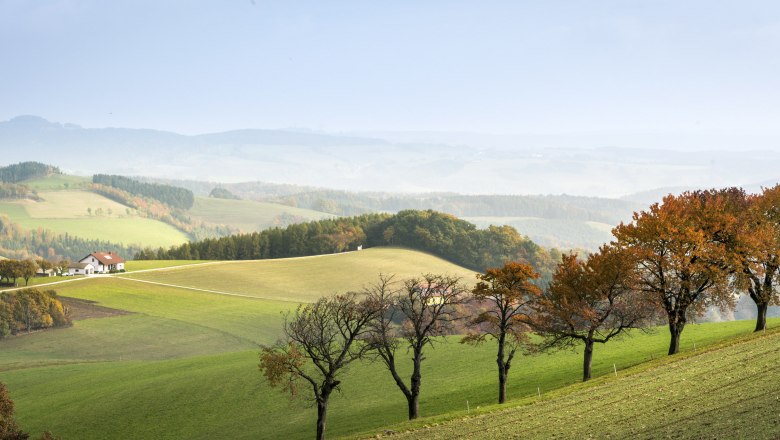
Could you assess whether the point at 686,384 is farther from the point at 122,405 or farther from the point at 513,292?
the point at 122,405

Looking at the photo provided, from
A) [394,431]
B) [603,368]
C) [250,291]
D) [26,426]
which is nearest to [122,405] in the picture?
[26,426]

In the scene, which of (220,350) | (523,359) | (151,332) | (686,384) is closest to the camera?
(686,384)

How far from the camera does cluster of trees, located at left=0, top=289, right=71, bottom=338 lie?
103m

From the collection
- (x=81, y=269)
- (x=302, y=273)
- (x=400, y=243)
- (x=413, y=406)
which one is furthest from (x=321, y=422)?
(x=400, y=243)

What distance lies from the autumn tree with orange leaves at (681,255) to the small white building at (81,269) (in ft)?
367

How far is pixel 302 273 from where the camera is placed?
149 metres

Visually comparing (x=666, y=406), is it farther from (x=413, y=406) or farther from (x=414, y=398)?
(x=413, y=406)

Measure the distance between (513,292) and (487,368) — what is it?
16565 millimetres

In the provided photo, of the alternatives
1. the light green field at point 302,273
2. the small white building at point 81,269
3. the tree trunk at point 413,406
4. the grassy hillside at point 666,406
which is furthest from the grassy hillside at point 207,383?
the small white building at point 81,269

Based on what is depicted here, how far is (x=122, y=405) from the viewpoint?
65125mm

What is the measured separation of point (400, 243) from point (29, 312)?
4063 inches

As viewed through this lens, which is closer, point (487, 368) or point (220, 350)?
point (487, 368)

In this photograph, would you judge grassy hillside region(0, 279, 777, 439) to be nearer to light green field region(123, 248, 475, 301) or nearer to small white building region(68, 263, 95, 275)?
light green field region(123, 248, 475, 301)

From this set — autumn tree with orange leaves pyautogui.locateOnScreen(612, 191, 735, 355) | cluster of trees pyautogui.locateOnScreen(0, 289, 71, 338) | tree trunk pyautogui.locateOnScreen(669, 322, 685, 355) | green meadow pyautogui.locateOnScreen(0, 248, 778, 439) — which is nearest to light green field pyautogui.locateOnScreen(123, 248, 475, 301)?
green meadow pyautogui.locateOnScreen(0, 248, 778, 439)
